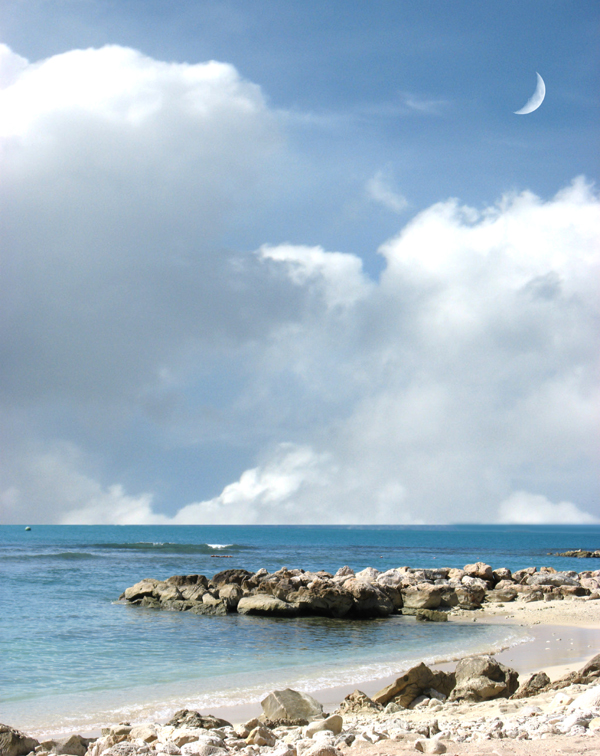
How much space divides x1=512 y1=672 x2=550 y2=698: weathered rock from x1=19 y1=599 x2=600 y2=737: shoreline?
6.28 ft

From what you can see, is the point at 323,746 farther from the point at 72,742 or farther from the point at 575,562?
the point at 575,562

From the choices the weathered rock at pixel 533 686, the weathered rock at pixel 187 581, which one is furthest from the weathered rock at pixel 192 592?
the weathered rock at pixel 533 686

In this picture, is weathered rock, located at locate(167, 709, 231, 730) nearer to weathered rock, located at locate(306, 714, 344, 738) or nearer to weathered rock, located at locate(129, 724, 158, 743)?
weathered rock, located at locate(129, 724, 158, 743)

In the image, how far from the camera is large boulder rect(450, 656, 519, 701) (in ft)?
36.7

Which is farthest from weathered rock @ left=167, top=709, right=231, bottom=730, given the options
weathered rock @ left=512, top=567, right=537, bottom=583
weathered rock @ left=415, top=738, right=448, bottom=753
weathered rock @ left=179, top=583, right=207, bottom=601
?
weathered rock @ left=512, top=567, right=537, bottom=583

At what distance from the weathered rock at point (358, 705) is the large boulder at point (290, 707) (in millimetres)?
812

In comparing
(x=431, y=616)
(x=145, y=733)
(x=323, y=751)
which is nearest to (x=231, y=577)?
(x=431, y=616)

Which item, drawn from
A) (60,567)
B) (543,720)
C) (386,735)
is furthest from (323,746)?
(60,567)

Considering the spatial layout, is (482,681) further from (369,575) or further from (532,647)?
(369,575)

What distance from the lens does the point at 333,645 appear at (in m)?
19.3

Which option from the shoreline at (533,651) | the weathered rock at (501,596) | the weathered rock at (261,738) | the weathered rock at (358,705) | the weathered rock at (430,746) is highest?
the weathered rock at (430,746)

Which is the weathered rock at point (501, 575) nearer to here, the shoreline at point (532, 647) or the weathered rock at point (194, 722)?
the shoreline at point (532, 647)

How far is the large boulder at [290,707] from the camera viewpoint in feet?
33.2

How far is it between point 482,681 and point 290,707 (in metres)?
3.69
